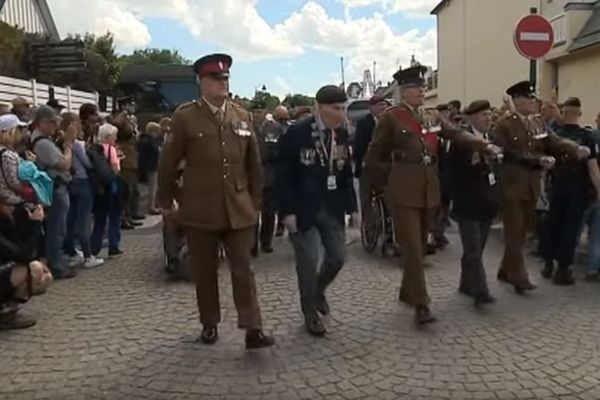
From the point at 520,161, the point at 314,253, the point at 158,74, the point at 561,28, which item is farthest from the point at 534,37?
the point at 158,74

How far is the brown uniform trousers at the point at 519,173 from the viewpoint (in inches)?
255

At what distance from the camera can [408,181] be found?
5.74 m

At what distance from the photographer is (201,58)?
5.04 metres

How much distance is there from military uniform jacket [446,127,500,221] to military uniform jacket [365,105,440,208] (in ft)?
1.32

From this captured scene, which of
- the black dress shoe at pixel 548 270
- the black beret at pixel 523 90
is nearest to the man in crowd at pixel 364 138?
the black beret at pixel 523 90

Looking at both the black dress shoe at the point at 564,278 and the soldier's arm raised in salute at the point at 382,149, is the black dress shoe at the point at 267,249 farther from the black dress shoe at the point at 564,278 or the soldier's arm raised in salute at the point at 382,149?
the black dress shoe at the point at 564,278

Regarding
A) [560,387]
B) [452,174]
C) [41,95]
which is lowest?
[560,387]

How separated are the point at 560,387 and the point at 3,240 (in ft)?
14.1

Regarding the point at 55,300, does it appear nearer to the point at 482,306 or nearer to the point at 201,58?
the point at 201,58

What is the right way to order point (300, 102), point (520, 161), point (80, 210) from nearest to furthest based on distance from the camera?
point (520, 161)
point (80, 210)
point (300, 102)

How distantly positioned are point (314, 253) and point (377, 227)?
3.17 meters

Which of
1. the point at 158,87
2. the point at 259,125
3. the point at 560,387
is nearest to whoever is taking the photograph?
the point at 560,387

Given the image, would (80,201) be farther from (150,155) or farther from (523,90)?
(150,155)

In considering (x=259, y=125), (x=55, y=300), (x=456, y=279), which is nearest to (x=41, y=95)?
(x=259, y=125)
